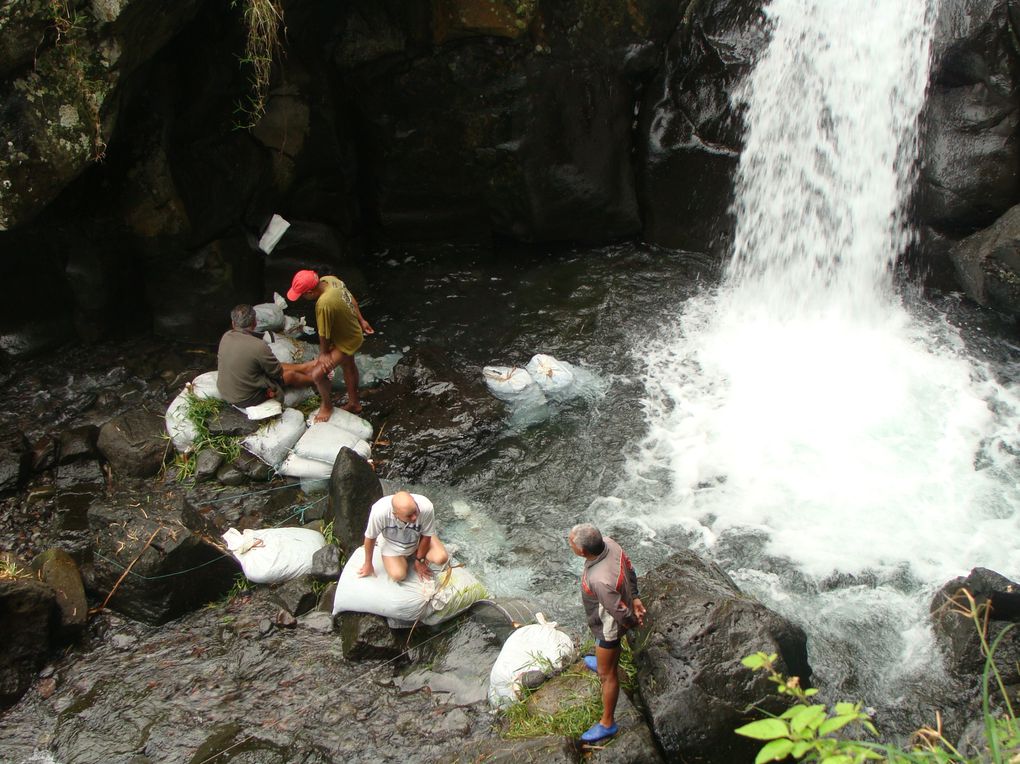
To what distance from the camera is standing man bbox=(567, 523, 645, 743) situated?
4465mm

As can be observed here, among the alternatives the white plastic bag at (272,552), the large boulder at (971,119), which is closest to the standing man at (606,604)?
the white plastic bag at (272,552)

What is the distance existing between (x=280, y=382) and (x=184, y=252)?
6.51 ft

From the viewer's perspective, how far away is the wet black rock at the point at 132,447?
703 centimetres

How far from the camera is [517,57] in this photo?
872 cm

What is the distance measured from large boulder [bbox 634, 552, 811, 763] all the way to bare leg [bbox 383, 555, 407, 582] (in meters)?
1.67

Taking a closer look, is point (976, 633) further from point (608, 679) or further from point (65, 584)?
point (65, 584)

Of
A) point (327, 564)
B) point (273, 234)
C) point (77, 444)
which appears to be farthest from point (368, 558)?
point (273, 234)

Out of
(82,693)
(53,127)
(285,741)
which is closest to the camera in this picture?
(285,741)

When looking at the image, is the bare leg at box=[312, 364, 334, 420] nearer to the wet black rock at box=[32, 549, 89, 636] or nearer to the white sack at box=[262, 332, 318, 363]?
the white sack at box=[262, 332, 318, 363]

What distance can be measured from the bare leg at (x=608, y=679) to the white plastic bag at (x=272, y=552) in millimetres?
2658

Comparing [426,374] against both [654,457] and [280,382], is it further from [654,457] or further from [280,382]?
[654,457]

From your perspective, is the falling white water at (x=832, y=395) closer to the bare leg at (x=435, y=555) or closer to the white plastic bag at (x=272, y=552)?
the bare leg at (x=435, y=555)

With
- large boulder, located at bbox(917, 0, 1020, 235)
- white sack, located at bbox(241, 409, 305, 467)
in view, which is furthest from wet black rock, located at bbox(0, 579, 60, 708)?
large boulder, located at bbox(917, 0, 1020, 235)

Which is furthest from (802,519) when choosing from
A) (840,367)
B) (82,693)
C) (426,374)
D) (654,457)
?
(82,693)
